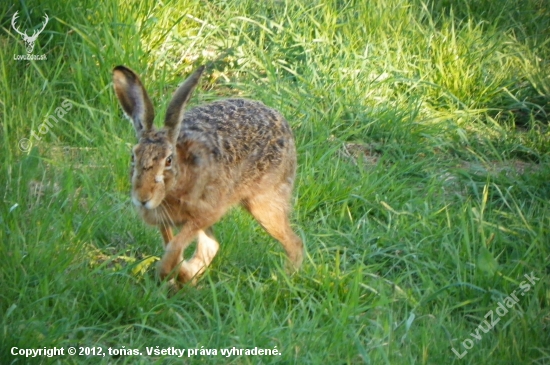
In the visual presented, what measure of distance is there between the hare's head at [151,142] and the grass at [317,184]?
0.49 metres

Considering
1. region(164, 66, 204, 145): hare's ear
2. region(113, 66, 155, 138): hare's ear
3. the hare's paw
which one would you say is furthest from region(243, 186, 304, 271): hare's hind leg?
region(113, 66, 155, 138): hare's ear

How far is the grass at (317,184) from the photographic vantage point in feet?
16.0

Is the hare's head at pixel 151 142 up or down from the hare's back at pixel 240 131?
up

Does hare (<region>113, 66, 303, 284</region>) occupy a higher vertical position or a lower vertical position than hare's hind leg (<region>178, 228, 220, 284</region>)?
higher

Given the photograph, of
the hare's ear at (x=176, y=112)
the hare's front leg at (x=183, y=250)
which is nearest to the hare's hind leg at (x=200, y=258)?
the hare's front leg at (x=183, y=250)

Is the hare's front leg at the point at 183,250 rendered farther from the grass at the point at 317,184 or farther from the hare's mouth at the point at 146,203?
the hare's mouth at the point at 146,203

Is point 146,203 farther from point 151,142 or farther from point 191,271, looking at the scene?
point 191,271

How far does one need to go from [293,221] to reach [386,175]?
0.89m

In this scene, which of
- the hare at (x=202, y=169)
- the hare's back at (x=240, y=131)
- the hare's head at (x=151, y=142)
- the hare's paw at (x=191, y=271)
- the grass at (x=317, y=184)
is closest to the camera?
the grass at (x=317, y=184)

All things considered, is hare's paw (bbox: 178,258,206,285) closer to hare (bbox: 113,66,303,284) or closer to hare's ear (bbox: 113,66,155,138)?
hare (bbox: 113,66,303,284)

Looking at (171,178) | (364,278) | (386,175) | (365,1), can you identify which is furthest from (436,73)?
(171,178)

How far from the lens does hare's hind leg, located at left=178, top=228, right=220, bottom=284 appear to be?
547cm

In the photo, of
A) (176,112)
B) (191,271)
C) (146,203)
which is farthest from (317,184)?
(146,203)

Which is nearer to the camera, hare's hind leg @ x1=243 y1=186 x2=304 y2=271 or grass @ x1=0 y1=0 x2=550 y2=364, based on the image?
grass @ x1=0 y1=0 x2=550 y2=364
